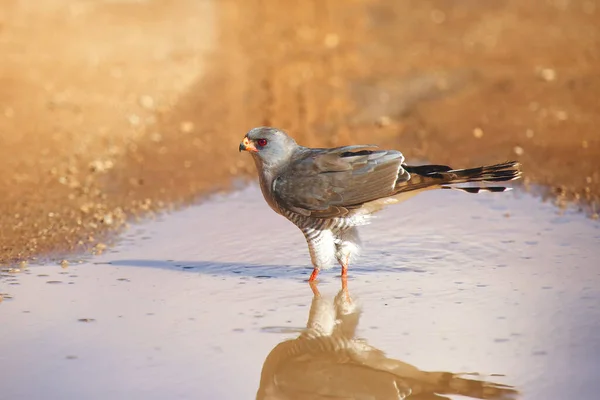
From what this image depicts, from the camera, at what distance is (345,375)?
4.67 m

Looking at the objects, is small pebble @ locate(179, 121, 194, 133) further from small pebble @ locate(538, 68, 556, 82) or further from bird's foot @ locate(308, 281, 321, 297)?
bird's foot @ locate(308, 281, 321, 297)

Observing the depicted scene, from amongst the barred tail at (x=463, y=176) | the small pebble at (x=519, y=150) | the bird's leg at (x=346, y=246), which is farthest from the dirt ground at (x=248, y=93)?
the barred tail at (x=463, y=176)

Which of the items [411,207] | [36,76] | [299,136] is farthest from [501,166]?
[36,76]

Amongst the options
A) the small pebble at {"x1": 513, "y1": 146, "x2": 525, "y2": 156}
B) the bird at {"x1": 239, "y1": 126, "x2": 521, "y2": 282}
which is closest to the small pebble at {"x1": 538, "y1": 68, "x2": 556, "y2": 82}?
the small pebble at {"x1": 513, "y1": 146, "x2": 525, "y2": 156}

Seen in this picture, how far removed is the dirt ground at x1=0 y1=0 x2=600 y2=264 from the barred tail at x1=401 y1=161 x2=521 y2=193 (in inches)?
77.2

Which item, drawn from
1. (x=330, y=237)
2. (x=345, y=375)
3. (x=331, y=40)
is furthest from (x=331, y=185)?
(x=331, y=40)

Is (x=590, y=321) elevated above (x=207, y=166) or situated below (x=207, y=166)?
below

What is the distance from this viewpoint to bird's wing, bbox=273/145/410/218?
5910 millimetres

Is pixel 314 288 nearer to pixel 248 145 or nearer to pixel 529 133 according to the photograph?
pixel 248 145

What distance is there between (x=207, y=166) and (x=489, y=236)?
299 cm

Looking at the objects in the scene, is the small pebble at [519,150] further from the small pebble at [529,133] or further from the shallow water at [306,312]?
the shallow water at [306,312]

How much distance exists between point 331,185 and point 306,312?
84cm

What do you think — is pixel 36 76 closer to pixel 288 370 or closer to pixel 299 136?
pixel 299 136

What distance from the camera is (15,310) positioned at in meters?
5.52
